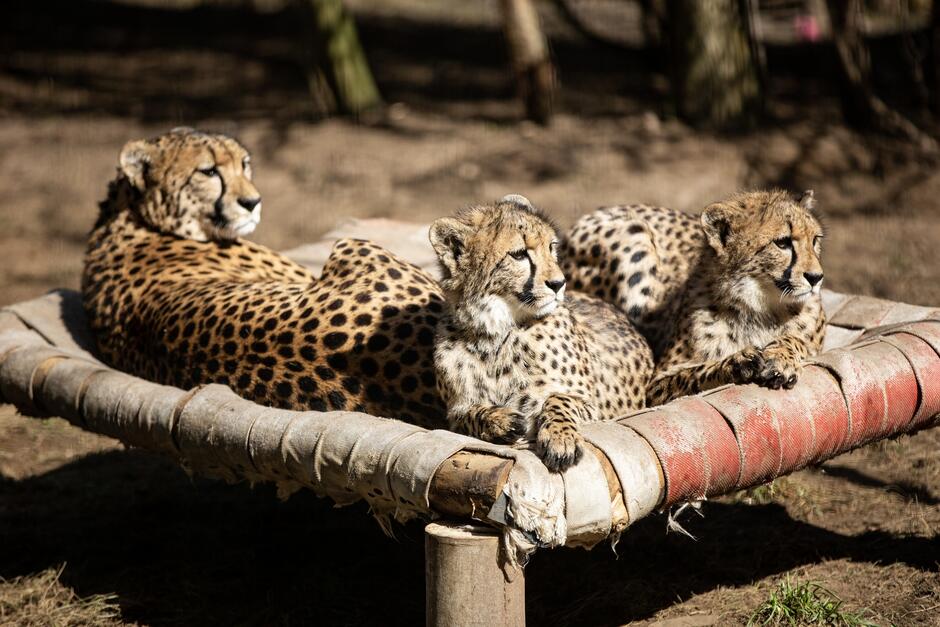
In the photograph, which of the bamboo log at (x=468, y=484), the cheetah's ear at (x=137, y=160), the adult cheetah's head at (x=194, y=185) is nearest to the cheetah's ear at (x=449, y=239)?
the bamboo log at (x=468, y=484)

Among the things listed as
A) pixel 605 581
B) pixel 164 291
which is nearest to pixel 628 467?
pixel 605 581

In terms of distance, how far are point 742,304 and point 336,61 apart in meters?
5.99

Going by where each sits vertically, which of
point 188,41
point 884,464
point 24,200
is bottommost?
point 884,464

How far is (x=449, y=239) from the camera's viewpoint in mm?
2998

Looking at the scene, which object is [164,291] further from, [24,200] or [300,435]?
[24,200]

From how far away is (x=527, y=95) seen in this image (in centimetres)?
856

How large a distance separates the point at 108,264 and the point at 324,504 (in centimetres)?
126

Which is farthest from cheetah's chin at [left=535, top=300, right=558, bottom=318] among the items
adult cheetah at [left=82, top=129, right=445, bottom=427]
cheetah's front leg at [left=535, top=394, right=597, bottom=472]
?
adult cheetah at [left=82, top=129, right=445, bottom=427]

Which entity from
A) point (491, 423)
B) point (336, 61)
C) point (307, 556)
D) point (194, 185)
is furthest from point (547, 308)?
point (336, 61)

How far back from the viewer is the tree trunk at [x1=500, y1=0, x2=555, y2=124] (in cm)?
827

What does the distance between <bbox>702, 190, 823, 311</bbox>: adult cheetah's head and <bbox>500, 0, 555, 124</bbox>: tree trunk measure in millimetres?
5094

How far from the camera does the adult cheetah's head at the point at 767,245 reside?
3221 mm

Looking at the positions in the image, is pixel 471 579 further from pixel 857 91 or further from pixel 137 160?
pixel 857 91

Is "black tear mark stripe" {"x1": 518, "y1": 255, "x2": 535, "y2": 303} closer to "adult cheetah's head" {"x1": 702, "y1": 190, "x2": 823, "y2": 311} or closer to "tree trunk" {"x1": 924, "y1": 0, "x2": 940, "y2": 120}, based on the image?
"adult cheetah's head" {"x1": 702, "y1": 190, "x2": 823, "y2": 311}
